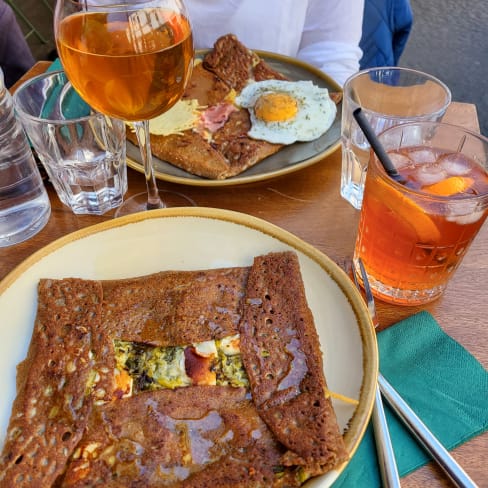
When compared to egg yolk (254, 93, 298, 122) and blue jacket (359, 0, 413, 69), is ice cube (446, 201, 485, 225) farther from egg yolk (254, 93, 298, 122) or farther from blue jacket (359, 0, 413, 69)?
blue jacket (359, 0, 413, 69)

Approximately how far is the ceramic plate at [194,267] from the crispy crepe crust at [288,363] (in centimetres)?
3

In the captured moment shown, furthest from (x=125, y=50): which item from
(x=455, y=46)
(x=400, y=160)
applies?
(x=455, y=46)

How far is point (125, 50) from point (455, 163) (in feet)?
1.98

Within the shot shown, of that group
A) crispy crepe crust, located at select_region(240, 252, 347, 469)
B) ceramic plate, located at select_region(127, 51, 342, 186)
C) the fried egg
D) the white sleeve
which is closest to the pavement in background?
the white sleeve

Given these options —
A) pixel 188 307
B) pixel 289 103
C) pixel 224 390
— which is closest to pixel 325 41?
pixel 289 103

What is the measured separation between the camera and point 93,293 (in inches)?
33.4

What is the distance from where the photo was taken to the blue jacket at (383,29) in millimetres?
2205

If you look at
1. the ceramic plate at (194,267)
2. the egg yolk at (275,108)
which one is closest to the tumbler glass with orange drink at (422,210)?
the ceramic plate at (194,267)

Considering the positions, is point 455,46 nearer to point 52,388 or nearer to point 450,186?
point 450,186

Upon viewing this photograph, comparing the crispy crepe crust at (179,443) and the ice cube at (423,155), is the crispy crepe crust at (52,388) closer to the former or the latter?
the crispy crepe crust at (179,443)

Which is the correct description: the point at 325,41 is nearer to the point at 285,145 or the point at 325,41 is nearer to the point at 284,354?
the point at 285,145

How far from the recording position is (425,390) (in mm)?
786

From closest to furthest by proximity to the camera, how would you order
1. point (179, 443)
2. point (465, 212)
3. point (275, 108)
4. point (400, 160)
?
point (179, 443), point (465, 212), point (400, 160), point (275, 108)

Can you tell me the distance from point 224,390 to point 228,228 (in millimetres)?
349
